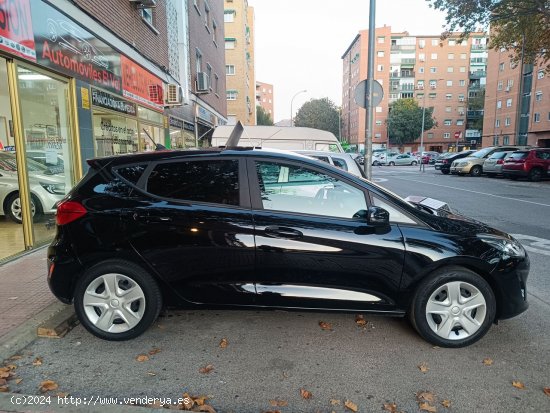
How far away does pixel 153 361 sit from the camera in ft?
9.87

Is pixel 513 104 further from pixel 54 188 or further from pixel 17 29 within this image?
pixel 17 29

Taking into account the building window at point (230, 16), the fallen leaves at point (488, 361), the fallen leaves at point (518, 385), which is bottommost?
the fallen leaves at point (488, 361)

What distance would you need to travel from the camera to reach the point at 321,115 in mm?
81938

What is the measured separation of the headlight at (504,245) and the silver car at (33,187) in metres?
5.74

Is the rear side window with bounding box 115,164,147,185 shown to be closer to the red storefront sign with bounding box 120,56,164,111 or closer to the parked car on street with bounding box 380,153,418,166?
the red storefront sign with bounding box 120,56,164,111

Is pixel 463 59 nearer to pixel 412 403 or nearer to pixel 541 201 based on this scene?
pixel 541 201

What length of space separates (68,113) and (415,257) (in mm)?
6551

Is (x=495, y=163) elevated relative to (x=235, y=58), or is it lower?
lower

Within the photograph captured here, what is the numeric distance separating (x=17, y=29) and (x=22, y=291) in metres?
3.68

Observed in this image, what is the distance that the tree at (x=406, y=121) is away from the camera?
7288 centimetres

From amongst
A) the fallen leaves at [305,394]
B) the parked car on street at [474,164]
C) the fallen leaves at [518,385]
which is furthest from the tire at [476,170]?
the fallen leaves at [305,394]

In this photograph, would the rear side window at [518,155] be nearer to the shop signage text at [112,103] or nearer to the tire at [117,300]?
the shop signage text at [112,103]

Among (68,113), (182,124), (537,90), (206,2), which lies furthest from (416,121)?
(68,113)

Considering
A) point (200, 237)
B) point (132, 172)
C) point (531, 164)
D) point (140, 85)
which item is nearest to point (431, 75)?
point (531, 164)
